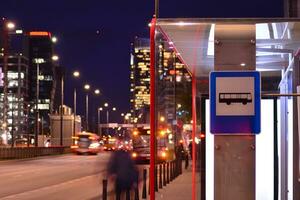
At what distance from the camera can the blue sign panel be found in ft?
26.0

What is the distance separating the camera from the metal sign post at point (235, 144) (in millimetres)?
8188

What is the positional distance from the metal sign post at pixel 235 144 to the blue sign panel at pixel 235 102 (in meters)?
0.19

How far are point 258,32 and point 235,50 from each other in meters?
0.39

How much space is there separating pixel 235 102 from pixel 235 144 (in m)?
0.52

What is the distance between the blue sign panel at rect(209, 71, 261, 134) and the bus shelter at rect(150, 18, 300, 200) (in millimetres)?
163

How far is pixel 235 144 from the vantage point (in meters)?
8.18

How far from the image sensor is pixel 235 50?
8242mm

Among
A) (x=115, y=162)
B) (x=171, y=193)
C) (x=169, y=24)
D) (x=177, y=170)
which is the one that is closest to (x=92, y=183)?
(x=177, y=170)

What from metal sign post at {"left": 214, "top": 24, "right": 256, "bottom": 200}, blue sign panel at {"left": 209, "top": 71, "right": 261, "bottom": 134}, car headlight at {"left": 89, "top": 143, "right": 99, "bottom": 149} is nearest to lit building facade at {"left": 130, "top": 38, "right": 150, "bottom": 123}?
metal sign post at {"left": 214, "top": 24, "right": 256, "bottom": 200}

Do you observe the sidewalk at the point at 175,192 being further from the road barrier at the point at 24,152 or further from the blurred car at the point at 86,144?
the blurred car at the point at 86,144

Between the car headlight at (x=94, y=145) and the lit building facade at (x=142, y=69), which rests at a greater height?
the lit building facade at (x=142, y=69)

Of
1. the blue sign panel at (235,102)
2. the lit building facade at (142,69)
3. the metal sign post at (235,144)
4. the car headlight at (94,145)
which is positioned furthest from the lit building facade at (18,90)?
the blue sign panel at (235,102)

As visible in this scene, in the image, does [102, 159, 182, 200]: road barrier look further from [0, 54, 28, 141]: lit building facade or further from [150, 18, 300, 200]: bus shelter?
[0, 54, 28, 141]: lit building facade

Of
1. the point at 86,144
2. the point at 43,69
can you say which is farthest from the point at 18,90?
the point at 86,144
